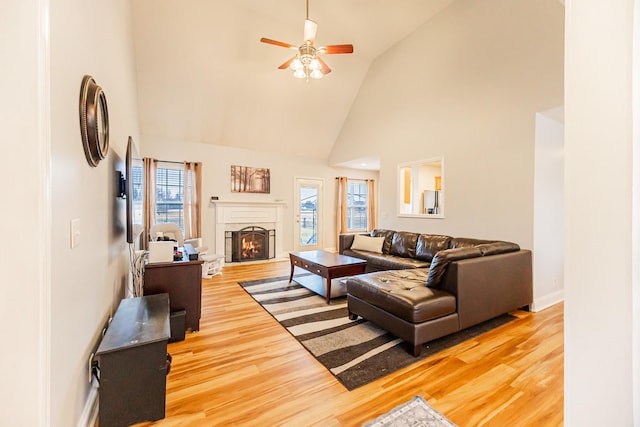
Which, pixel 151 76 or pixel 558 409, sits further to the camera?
pixel 151 76

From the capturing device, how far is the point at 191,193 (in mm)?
5602

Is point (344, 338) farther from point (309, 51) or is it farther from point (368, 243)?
point (309, 51)

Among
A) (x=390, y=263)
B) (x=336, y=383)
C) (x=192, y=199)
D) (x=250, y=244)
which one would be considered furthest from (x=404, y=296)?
(x=192, y=199)

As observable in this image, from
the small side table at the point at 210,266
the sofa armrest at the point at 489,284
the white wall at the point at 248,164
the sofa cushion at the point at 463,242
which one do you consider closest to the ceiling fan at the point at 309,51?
the sofa armrest at the point at 489,284

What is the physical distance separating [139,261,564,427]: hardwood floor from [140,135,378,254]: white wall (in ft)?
12.5

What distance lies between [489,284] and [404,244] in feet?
5.92

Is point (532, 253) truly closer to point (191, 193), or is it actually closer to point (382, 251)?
point (382, 251)

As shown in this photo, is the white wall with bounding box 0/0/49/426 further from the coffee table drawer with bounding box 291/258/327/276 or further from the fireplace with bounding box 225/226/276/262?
the fireplace with bounding box 225/226/276/262

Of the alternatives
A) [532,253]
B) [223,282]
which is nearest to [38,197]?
[223,282]

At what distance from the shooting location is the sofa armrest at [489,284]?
97.7 inches

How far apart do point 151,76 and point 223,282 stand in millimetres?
3623

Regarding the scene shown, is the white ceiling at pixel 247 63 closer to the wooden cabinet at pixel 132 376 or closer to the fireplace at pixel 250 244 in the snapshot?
the fireplace at pixel 250 244

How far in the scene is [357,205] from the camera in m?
7.97

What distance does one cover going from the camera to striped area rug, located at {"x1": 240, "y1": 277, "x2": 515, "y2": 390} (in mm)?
2072
